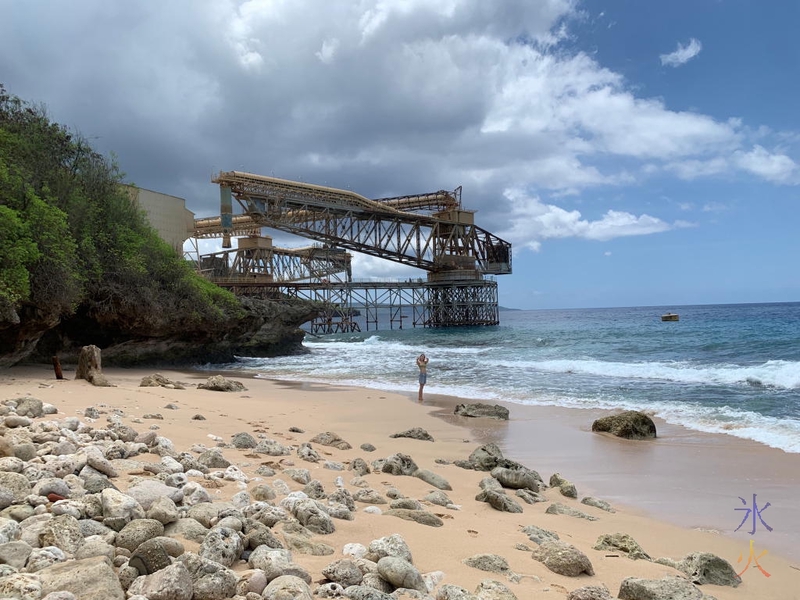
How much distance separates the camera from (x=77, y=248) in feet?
46.7

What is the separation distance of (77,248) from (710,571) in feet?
51.2

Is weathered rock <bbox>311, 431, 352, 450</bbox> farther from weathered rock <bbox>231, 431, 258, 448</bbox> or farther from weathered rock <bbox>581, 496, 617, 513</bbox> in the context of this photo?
weathered rock <bbox>581, 496, 617, 513</bbox>

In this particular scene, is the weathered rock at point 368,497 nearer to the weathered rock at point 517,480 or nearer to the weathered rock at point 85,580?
the weathered rock at point 517,480

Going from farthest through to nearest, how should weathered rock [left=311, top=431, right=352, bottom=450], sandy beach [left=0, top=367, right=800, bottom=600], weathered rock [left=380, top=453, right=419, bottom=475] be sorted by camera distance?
weathered rock [left=311, top=431, right=352, bottom=450], weathered rock [left=380, top=453, right=419, bottom=475], sandy beach [left=0, top=367, right=800, bottom=600]

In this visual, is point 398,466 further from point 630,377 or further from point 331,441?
point 630,377

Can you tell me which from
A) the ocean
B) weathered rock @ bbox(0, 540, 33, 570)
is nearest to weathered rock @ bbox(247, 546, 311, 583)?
weathered rock @ bbox(0, 540, 33, 570)

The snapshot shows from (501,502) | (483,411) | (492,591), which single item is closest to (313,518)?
(492,591)

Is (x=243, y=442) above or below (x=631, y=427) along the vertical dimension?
above

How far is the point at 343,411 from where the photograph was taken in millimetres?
10062

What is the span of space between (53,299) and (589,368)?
15540 millimetres

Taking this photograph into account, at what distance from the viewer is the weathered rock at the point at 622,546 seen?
3.56m

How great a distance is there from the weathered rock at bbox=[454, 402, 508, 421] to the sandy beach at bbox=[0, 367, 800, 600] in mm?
269

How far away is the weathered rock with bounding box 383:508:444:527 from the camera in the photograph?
369 cm

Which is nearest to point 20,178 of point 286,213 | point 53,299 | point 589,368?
point 53,299
